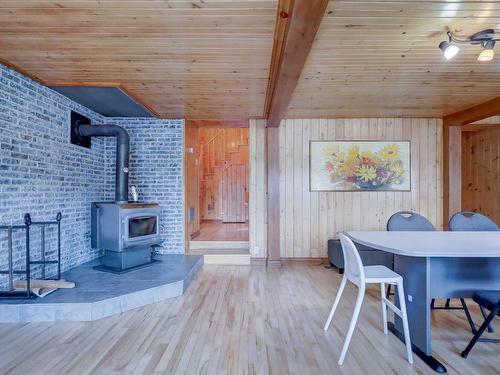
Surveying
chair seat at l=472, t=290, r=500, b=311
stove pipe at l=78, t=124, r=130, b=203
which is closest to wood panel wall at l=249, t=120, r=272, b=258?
stove pipe at l=78, t=124, r=130, b=203

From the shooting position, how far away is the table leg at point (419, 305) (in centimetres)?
205

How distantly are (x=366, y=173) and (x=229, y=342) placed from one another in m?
3.49

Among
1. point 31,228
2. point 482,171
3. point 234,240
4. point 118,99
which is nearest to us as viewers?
point 31,228

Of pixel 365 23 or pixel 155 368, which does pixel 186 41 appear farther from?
pixel 155 368

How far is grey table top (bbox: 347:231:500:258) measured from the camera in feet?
6.14

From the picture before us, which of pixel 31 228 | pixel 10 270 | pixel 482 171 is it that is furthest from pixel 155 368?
pixel 482 171

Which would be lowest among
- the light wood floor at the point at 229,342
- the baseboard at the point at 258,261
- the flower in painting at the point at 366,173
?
the light wood floor at the point at 229,342

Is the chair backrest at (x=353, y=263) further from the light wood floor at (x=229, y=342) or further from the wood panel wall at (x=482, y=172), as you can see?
the wood panel wall at (x=482, y=172)

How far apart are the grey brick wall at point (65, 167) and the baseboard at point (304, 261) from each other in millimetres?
1704

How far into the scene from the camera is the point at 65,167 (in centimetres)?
366

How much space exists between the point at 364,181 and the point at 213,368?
371cm

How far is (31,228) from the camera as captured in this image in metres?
3.11

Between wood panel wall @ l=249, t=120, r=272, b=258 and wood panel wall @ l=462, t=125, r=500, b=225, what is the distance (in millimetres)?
3982

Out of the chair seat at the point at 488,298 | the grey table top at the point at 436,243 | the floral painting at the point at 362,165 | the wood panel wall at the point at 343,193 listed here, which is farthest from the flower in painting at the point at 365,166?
the chair seat at the point at 488,298
